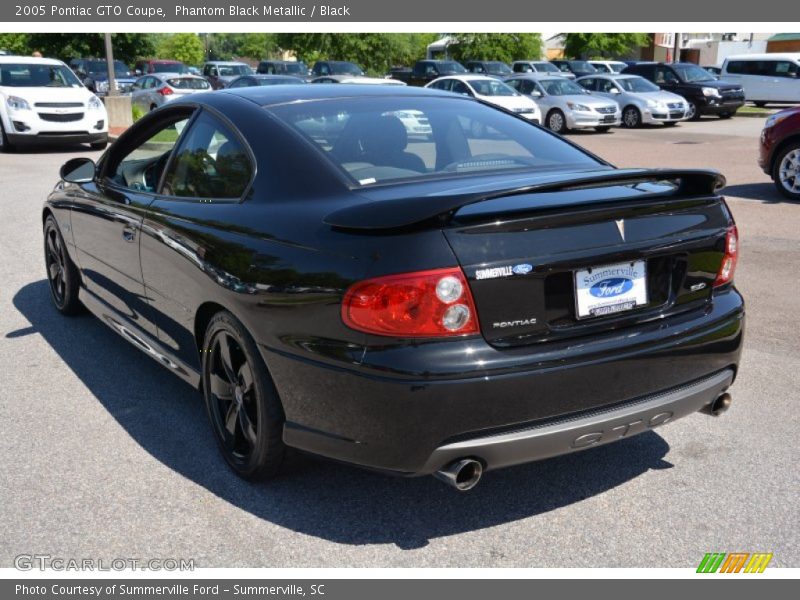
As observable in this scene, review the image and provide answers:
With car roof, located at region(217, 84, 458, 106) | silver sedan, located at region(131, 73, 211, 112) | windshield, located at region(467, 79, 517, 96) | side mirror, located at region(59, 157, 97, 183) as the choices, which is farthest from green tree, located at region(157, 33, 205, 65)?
car roof, located at region(217, 84, 458, 106)

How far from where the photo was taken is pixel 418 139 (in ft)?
13.4

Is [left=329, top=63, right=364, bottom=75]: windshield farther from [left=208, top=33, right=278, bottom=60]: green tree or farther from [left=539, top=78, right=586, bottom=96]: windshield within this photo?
[left=208, top=33, right=278, bottom=60]: green tree

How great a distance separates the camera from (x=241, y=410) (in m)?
3.77

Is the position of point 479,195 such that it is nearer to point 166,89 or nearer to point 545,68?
point 166,89

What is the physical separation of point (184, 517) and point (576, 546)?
1514 mm

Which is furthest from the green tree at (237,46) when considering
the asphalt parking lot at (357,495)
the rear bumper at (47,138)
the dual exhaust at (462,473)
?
the dual exhaust at (462,473)

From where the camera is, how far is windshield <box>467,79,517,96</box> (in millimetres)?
22467

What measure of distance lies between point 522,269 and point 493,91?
20418mm

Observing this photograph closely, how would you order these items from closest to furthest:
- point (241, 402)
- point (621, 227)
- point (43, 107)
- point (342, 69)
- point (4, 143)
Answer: point (621, 227), point (241, 402), point (43, 107), point (4, 143), point (342, 69)

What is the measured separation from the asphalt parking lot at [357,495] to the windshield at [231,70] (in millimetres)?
30250

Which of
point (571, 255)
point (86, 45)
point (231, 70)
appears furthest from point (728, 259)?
point (86, 45)

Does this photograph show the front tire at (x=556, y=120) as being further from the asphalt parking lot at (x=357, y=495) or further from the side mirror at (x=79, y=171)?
the side mirror at (x=79, y=171)

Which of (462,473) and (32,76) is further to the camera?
(32,76)

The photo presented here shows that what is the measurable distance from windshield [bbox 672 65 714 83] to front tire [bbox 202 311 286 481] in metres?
26.9
